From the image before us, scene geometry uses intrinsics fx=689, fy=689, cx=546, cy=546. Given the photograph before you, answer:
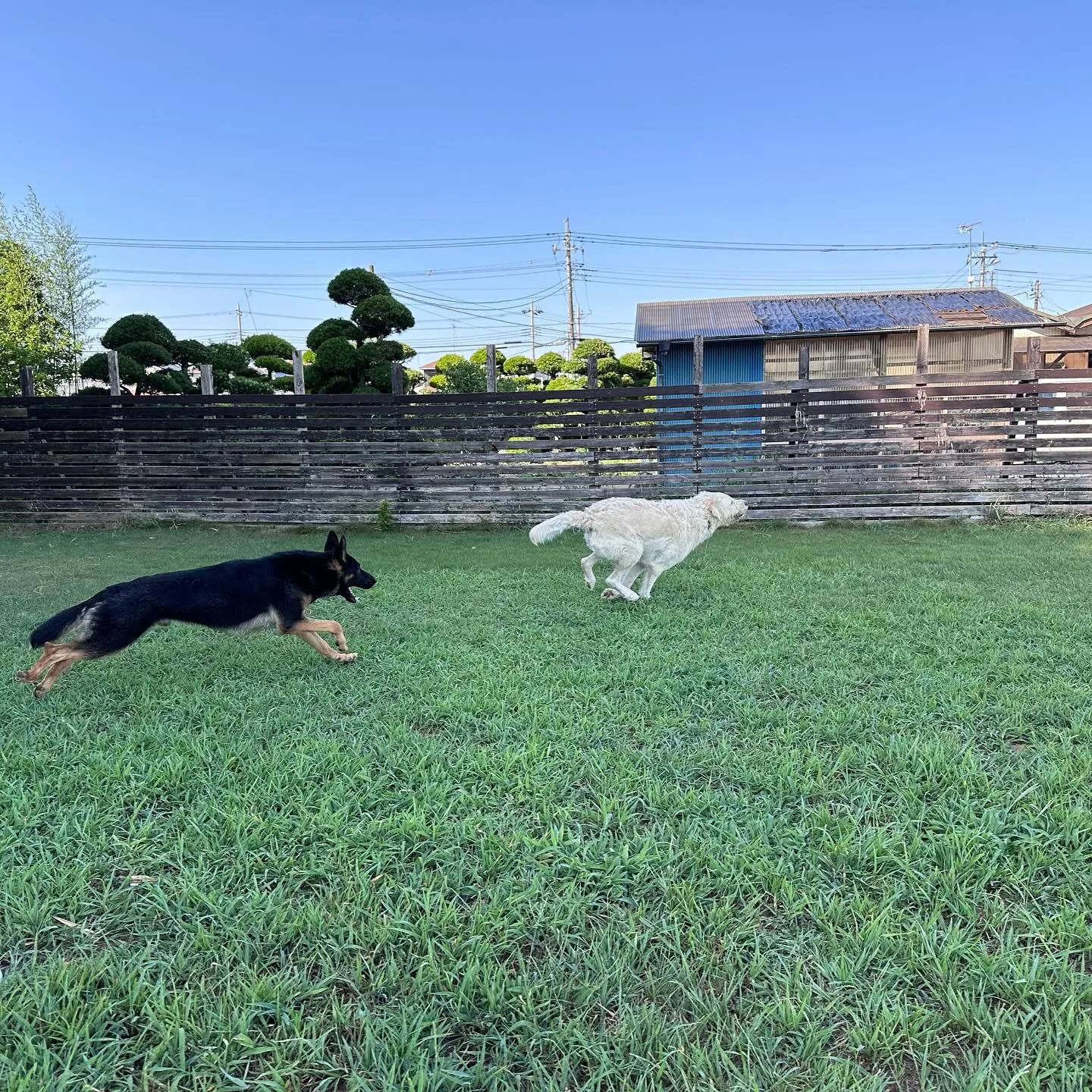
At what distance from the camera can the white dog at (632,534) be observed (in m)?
5.19

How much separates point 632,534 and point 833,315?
15.2 metres

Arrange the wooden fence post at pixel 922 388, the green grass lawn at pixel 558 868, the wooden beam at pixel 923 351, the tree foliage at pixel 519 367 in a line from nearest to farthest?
the green grass lawn at pixel 558 868, the wooden fence post at pixel 922 388, the wooden beam at pixel 923 351, the tree foliage at pixel 519 367

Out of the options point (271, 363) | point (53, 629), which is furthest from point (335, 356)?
point (53, 629)

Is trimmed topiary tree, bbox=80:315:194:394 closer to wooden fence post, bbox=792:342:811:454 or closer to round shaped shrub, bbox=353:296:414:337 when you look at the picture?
round shaped shrub, bbox=353:296:414:337

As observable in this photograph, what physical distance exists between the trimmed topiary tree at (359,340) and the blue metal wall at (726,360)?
24.4 feet

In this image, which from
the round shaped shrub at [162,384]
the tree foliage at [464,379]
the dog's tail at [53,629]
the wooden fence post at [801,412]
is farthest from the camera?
the tree foliage at [464,379]

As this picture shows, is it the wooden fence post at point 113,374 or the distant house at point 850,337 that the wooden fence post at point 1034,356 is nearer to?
the distant house at point 850,337

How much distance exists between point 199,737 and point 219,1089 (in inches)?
71.8

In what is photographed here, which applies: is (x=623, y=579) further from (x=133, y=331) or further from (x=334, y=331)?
(x=133, y=331)

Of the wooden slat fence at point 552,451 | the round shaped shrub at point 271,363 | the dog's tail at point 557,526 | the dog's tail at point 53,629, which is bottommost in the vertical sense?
the dog's tail at point 53,629

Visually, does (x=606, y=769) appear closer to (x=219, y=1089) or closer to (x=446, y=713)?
(x=446, y=713)

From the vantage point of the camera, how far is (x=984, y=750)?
2.69 meters

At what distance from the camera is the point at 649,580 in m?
5.41

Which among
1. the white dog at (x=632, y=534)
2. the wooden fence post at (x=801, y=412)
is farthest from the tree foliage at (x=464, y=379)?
the white dog at (x=632, y=534)
